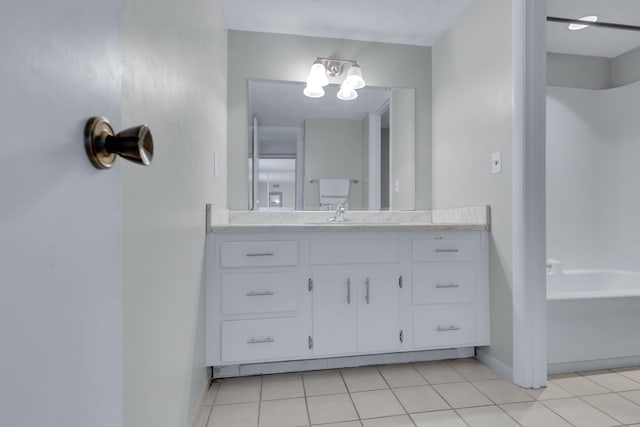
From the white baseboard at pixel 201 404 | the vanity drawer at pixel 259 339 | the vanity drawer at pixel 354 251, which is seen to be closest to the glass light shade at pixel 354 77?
the vanity drawer at pixel 354 251

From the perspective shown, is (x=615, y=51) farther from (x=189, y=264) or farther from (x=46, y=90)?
(x=46, y=90)

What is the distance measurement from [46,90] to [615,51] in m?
3.77

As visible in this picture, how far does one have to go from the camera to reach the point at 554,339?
1.86 metres

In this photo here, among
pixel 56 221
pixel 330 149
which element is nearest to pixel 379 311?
pixel 330 149

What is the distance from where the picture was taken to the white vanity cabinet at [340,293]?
1.80m

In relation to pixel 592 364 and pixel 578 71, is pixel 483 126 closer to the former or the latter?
pixel 592 364

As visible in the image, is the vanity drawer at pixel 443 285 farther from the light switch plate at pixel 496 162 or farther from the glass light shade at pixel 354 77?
the glass light shade at pixel 354 77

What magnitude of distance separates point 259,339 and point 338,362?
484 mm

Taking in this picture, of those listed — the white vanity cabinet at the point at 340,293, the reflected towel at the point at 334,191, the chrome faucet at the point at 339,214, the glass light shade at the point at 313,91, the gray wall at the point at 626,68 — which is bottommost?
the white vanity cabinet at the point at 340,293

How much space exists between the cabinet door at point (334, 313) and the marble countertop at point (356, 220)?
275 mm

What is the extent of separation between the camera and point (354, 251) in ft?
6.29

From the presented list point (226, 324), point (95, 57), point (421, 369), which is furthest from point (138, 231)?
point (421, 369)

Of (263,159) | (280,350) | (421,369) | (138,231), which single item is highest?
(263,159)

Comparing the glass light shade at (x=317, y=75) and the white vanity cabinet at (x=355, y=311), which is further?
the glass light shade at (x=317, y=75)
